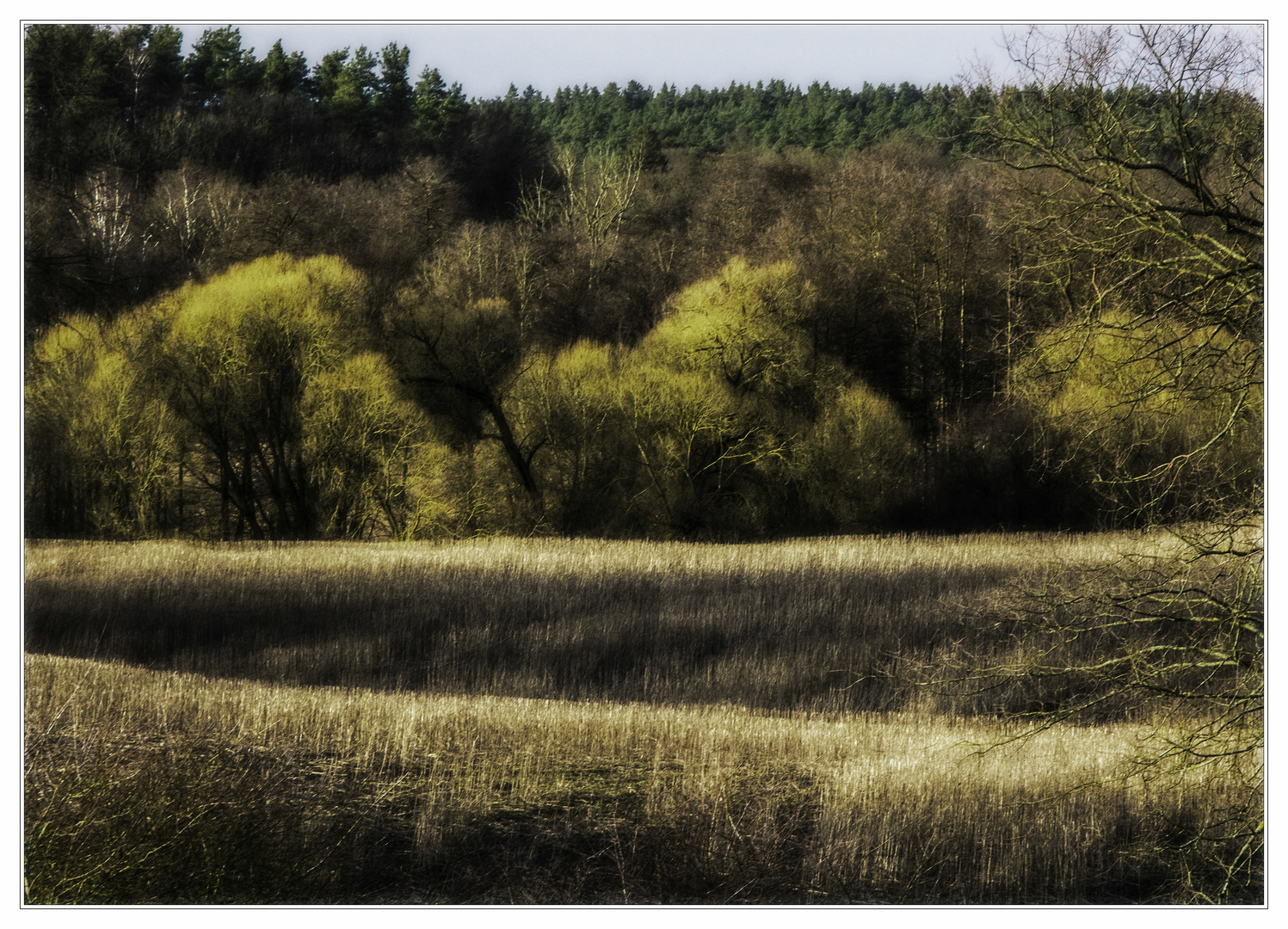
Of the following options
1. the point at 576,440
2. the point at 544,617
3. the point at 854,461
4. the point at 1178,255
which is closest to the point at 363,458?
the point at 576,440

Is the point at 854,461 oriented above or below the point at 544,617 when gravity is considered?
above

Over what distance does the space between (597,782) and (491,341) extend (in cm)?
2351

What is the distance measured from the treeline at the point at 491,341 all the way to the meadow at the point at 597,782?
30.1 feet

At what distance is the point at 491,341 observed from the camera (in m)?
30.1

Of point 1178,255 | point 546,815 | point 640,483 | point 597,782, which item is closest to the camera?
point 1178,255

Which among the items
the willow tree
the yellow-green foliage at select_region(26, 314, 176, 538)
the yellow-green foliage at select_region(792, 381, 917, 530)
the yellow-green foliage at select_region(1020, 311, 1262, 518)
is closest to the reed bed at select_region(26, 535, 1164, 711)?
the yellow-green foliage at select_region(26, 314, 176, 538)

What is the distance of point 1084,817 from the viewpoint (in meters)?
7.33

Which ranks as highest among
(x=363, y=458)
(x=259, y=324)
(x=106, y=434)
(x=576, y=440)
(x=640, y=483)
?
(x=259, y=324)

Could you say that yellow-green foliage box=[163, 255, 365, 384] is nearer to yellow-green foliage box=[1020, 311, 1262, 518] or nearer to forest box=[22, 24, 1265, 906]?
forest box=[22, 24, 1265, 906]

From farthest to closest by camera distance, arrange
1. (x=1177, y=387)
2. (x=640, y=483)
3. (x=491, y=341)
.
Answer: (x=491, y=341) → (x=640, y=483) → (x=1177, y=387)

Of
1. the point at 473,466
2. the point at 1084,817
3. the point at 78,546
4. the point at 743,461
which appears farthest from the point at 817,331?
the point at 1084,817

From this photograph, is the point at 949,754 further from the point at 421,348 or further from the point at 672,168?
the point at 672,168

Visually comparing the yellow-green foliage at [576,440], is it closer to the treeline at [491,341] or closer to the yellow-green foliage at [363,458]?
the treeline at [491,341]

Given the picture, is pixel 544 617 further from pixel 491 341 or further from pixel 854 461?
pixel 491 341
